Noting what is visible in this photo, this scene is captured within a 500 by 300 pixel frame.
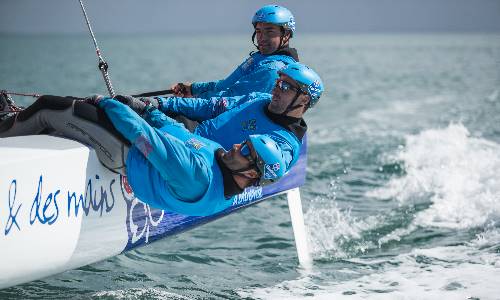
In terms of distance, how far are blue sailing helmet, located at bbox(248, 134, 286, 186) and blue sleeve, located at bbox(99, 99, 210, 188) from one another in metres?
0.32

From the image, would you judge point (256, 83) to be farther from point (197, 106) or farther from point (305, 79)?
point (305, 79)

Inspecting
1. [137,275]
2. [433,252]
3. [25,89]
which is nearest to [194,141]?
[137,275]

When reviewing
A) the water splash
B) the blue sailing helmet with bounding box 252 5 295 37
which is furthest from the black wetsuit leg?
the water splash

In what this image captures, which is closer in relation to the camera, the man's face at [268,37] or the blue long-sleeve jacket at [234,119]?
the blue long-sleeve jacket at [234,119]

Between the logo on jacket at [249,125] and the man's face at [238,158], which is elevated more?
the logo on jacket at [249,125]

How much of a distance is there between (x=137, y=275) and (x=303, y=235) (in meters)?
1.52

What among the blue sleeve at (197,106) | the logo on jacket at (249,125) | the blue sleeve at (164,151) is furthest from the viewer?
the blue sleeve at (197,106)

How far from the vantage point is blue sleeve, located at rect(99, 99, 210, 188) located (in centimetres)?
374

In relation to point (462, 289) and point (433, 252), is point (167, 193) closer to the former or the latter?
point (462, 289)

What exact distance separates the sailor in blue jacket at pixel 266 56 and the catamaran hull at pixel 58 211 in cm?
128

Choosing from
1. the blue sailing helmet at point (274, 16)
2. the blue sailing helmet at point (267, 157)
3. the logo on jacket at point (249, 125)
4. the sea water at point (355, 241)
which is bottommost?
the sea water at point (355, 241)

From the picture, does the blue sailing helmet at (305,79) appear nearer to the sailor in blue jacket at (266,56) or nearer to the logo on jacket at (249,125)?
the logo on jacket at (249,125)

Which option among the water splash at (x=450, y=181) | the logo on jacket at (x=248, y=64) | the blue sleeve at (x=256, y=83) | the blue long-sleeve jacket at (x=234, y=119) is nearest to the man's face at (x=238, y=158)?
the blue long-sleeve jacket at (x=234, y=119)

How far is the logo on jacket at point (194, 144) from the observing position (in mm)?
3968
